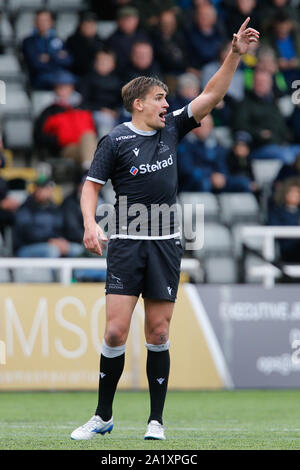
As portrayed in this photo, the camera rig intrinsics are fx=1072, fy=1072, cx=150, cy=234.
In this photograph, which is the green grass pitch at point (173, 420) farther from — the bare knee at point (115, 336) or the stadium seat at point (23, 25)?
the stadium seat at point (23, 25)

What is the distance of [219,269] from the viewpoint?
507 inches

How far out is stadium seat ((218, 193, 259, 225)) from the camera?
44.7 ft

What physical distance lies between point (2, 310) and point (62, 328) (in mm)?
646

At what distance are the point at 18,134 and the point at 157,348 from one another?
26.3 feet

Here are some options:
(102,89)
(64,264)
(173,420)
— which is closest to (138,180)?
(173,420)

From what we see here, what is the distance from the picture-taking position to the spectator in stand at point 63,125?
13.5 metres

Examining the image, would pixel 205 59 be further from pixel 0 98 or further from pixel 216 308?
pixel 216 308

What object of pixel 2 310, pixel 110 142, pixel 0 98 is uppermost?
pixel 0 98

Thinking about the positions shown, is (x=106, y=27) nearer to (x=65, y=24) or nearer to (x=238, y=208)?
(x=65, y=24)

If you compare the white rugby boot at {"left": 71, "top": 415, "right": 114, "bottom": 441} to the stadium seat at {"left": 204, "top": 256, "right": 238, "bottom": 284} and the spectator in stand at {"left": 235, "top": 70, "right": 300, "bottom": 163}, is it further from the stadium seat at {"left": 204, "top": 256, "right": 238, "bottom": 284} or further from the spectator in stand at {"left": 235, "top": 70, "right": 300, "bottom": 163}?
the spectator in stand at {"left": 235, "top": 70, "right": 300, "bottom": 163}

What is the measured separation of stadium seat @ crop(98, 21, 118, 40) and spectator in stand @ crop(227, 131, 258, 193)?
3.09m

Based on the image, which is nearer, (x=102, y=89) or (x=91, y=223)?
(x=91, y=223)

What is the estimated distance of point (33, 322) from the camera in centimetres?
1112

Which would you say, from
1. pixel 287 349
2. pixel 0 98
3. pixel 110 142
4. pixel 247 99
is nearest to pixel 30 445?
pixel 110 142
